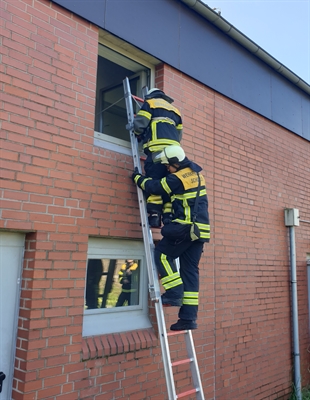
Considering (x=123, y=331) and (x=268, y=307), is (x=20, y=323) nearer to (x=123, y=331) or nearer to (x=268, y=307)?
(x=123, y=331)

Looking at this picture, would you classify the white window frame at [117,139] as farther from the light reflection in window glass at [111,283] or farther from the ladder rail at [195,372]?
the ladder rail at [195,372]

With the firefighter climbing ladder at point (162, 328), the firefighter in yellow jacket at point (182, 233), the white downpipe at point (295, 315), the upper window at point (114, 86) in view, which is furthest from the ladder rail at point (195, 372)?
the white downpipe at point (295, 315)

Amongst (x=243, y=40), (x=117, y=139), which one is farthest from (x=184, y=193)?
(x=243, y=40)

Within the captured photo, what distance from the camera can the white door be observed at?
3057 mm

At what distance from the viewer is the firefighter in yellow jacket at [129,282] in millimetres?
4043

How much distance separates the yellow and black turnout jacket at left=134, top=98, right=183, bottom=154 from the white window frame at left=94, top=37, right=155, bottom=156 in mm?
247

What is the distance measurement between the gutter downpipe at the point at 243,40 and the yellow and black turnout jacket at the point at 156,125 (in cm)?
185

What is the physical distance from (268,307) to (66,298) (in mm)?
3638

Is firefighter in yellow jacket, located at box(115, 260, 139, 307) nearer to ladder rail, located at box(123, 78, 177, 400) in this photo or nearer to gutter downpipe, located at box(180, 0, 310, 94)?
ladder rail, located at box(123, 78, 177, 400)

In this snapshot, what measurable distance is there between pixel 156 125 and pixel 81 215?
121 cm

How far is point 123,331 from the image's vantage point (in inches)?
152

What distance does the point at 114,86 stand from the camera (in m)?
5.12

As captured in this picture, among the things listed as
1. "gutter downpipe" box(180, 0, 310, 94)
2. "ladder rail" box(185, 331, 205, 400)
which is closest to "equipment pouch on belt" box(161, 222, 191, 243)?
"ladder rail" box(185, 331, 205, 400)

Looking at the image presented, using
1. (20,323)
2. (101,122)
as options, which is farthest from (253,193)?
(20,323)
